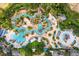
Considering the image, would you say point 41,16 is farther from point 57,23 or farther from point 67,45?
point 67,45

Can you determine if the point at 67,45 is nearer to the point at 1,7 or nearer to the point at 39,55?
the point at 39,55

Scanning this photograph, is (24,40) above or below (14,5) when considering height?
below

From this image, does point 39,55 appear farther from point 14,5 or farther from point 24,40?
point 14,5

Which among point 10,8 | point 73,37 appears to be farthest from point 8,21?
point 73,37

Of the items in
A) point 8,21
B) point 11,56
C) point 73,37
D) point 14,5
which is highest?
point 14,5

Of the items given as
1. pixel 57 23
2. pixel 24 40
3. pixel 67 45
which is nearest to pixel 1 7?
pixel 24 40

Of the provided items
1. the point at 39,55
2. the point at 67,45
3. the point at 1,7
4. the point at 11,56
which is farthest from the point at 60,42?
the point at 1,7

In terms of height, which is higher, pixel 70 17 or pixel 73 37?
pixel 70 17
